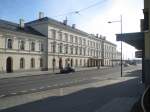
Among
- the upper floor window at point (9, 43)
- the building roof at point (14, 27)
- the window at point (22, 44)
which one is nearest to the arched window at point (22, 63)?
the window at point (22, 44)

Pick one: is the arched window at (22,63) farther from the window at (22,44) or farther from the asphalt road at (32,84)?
the asphalt road at (32,84)

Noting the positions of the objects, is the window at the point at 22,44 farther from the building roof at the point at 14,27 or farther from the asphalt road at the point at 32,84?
the asphalt road at the point at 32,84

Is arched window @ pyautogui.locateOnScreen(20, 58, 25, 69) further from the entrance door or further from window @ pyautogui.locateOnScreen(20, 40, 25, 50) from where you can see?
the entrance door

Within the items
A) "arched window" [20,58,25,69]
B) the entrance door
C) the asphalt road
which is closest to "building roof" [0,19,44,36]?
the entrance door

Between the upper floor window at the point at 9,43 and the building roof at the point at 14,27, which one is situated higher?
the building roof at the point at 14,27

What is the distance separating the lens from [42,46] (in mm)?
58688

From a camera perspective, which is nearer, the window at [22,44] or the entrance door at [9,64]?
the entrance door at [9,64]

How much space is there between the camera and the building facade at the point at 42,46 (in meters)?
47.7

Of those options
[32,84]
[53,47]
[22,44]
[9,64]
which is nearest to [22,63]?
[22,44]

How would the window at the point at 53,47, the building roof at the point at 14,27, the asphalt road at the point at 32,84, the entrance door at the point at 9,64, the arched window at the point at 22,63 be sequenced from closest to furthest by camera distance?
the asphalt road at the point at 32,84
the entrance door at the point at 9,64
the building roof at the point at 14,27
the arched window at the point at 22,63
the window at the point at 53,47

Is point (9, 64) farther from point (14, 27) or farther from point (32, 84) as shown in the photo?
point (32, 84)

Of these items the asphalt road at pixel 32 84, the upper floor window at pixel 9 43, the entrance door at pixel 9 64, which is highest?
the upper floor window at pixel 9 43

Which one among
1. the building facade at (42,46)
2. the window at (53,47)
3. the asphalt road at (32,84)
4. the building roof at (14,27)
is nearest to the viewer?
the asphalt road at (32,84)

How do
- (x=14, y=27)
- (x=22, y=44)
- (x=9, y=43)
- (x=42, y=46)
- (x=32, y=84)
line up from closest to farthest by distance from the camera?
A: 1. (x=32, y=84)
2. (x=9, y=43)
3. (x=22, y=44)
4. (x=14, y=27)
5. (x=42, y=46)
